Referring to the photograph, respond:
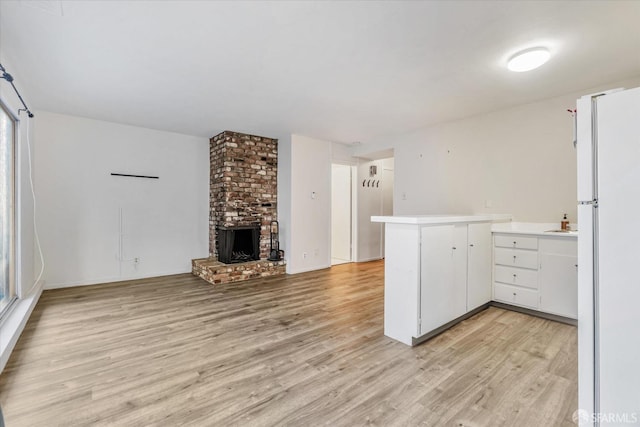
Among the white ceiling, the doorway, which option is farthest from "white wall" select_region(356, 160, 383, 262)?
the white ceiling

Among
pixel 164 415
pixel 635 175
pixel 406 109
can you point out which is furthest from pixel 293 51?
pixel 164 415

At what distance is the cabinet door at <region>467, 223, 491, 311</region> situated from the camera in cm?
318

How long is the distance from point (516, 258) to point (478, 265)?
536 mm

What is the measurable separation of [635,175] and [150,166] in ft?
19.2

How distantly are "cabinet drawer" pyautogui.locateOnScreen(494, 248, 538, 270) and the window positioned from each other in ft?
18.2

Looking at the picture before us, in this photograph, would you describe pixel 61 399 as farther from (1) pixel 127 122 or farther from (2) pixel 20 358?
(1) pixel 127 122

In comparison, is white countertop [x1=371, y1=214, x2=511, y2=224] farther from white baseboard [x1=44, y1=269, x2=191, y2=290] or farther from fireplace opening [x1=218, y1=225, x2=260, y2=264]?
white baseboard [x1=44, y1=269, x2=191, y2=290]

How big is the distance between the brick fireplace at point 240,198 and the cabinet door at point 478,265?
3.30 meters

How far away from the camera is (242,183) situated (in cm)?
530

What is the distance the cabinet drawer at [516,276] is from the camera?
330cm

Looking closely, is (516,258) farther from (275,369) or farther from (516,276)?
(275,369)

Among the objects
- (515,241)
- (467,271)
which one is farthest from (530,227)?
(467,271)

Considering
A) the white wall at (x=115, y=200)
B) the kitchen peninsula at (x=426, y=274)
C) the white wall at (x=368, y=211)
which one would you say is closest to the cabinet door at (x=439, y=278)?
the kitchen peninsula at (x=426, y=274)

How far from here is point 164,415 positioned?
5.45 feet
